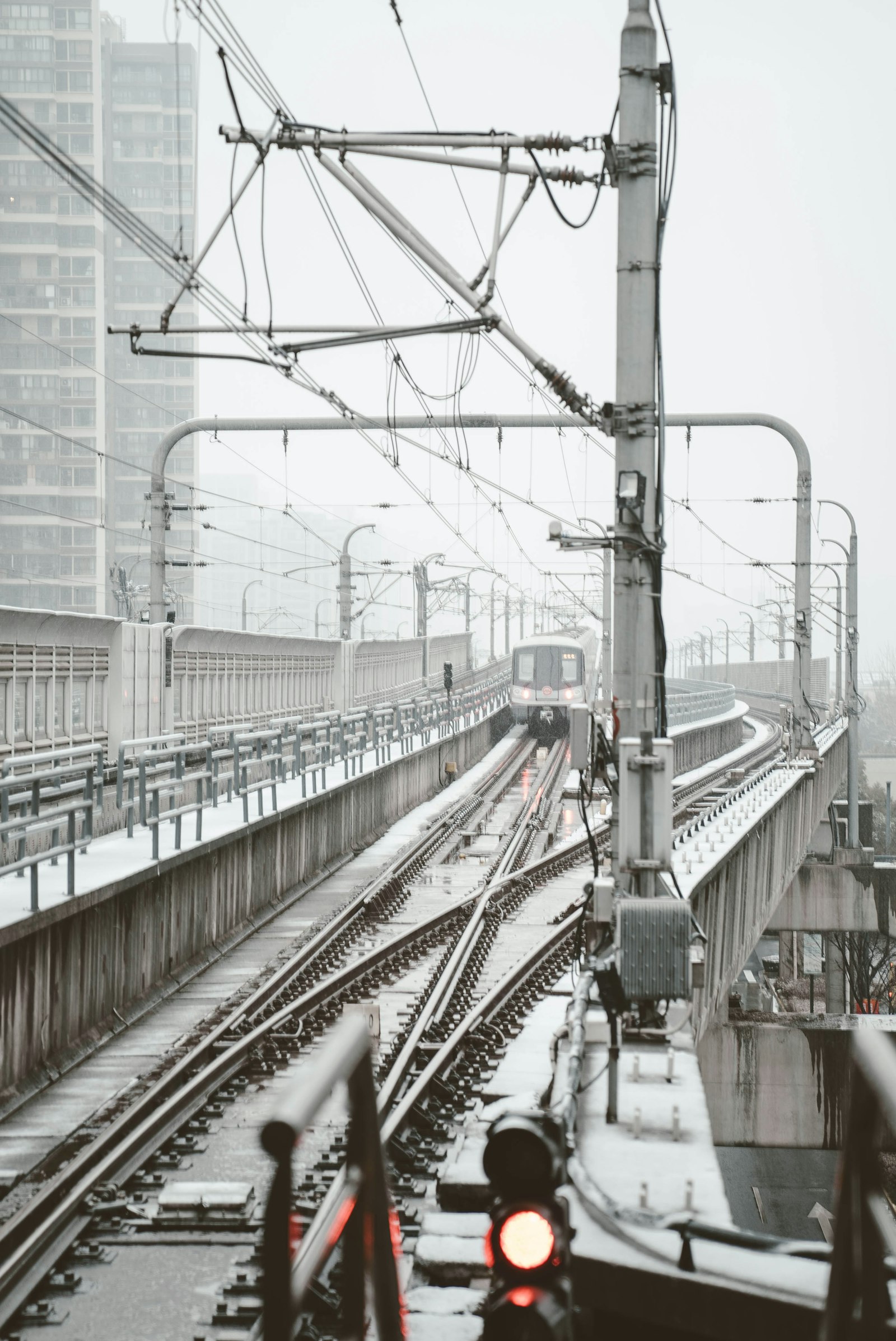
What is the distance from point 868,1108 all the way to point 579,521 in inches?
1162

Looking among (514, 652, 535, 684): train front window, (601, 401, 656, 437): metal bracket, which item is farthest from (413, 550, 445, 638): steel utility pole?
(601, 401, 656, 437): metal bracket

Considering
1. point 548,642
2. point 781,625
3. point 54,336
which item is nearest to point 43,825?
point 548,642

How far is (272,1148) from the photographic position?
1.98 metres

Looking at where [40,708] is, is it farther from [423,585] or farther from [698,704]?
[698,704]

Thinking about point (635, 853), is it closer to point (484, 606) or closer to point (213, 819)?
point (213, 819)

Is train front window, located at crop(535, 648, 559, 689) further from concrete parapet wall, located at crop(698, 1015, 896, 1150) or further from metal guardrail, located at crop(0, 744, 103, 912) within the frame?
metal guardrail, located at crop(0, 744, 103, 912)

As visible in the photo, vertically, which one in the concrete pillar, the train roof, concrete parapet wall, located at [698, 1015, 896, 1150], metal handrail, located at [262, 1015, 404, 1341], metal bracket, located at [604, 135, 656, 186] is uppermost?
metal bracket, located at [604, 135, 656, 186]

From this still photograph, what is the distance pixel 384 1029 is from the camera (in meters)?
12.4

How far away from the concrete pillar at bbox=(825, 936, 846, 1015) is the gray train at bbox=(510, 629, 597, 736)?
11.9 m

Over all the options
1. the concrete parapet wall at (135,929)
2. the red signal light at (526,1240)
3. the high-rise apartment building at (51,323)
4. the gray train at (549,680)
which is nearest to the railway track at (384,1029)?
the red signal light at (526,1240)

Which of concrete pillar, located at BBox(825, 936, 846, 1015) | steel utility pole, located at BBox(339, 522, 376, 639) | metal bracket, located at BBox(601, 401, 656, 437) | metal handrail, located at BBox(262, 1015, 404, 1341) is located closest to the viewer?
metal handrail, located at BBox(262, 1015, 404, 1341)

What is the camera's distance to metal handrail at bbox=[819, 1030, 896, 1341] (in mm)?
2172

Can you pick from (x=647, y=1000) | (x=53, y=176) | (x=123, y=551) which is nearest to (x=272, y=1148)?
(x=647, y=1000)

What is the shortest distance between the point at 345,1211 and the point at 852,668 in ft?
112
